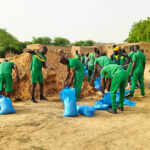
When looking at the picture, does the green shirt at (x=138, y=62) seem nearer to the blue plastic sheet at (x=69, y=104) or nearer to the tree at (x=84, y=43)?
the blue plastic sheet at (x=69, y=104)

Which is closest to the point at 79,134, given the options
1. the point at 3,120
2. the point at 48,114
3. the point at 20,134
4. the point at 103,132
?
the point at 103,132

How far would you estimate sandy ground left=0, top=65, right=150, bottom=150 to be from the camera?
7.02 feet

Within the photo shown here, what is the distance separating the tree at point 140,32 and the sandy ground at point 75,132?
2459 cm

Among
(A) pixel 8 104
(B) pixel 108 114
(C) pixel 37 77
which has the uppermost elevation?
(C) pixel 37 77

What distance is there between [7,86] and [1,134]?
2113 mm

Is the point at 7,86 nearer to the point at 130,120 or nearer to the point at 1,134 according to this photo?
the point at 1,134

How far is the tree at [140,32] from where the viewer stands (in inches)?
995

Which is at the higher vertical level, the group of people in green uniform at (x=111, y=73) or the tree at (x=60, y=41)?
the tree at (x=60, y=41)

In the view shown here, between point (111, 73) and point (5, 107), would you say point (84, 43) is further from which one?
point (5, 107)

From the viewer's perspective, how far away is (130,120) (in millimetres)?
3176

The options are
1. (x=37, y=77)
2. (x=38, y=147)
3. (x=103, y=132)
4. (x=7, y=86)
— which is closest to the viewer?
(x=38, y=147)

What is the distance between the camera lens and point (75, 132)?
2.55m

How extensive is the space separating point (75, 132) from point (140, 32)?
1069 inches

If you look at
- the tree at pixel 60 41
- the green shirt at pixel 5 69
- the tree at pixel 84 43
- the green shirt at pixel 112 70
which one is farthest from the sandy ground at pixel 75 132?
the tree at pixel 60 41
